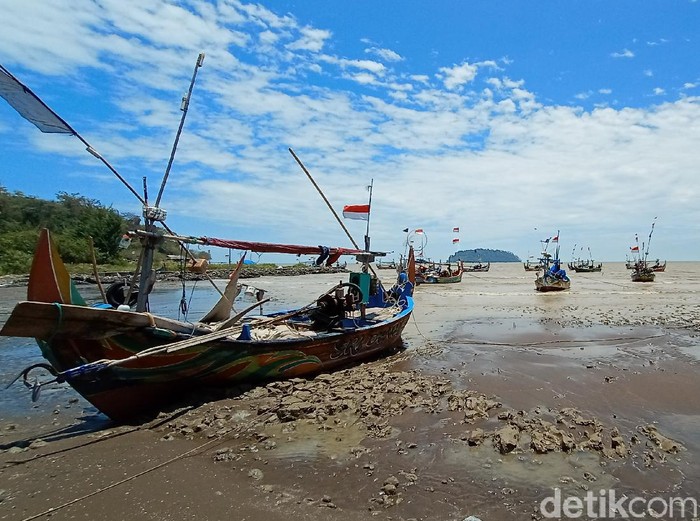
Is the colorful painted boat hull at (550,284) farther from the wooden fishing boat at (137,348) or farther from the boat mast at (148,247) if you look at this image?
the boat mast at (148,247)

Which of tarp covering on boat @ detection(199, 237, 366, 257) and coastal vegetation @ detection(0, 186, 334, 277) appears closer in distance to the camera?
tarp covering on boat @ detection(199, 237, 366, 257)

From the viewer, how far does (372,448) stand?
5.89 meters

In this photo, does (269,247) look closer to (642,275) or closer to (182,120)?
(182,120)

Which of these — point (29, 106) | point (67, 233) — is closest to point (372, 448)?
point (29, 106)

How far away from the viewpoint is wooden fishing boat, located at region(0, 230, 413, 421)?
597cm

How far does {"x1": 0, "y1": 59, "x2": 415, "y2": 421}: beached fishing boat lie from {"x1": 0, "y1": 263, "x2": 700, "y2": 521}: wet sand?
45 cm

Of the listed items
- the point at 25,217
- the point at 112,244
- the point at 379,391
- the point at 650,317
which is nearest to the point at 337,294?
the point at 379,391

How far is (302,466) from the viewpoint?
5.42 meters

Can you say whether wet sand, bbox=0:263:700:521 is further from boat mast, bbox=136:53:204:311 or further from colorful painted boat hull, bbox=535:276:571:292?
colorful painted boat hull, bbox=535:276:571:292

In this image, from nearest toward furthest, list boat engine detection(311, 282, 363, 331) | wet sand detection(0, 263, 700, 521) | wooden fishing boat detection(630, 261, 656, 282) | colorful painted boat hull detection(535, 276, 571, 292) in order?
wet sand detection(0, 263, 700, 521) < boat engine detection(311, 282, 363, 331) < colorful painted boat hull detection(535, 276, 571, 292) < wooden fishing boat detection(630, 261, 656, 282)

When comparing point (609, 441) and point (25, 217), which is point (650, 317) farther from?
point (25, 217)

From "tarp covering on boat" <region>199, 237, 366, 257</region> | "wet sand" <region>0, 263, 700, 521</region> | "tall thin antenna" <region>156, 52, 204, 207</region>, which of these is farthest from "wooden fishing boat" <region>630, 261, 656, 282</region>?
"tall thin antenna" <region>156, 52, 204, 207</region>

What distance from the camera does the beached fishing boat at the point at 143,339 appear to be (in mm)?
6000

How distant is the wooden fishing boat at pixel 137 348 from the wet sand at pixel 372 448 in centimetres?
43
